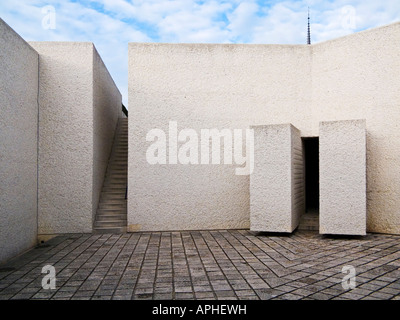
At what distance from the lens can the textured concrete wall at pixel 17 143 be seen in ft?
16.8

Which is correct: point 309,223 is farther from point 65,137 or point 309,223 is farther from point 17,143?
point 17,143

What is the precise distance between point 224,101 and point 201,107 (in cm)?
60

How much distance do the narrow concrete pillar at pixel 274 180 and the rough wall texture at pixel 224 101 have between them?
79 centimetres

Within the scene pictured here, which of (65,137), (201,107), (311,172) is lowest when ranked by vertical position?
(311,172)

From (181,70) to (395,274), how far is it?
596 centimetres

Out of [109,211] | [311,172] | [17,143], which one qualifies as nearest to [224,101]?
[311,172]

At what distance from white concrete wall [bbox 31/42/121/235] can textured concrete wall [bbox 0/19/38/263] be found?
0.26m

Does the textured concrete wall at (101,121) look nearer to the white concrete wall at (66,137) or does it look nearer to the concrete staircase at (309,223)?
the white concrete wall at (66,137)

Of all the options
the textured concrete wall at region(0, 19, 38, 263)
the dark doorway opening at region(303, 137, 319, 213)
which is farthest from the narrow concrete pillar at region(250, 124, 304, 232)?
the textured concrete wall at region(0, 19, 38, 263)

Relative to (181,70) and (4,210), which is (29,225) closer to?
Result: (4,210)

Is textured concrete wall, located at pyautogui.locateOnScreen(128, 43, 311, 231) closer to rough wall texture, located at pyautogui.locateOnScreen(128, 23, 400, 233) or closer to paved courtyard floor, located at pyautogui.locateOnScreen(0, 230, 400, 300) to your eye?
rough wall texture, located at pyautogui.locateOnScreen(128, 23, 400, 233)

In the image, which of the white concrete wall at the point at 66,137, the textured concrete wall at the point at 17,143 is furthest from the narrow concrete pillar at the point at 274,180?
the textured concrete wall at the point at 17,143

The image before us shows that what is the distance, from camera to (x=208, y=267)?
4559mm

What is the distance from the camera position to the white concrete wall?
6.84 meters
